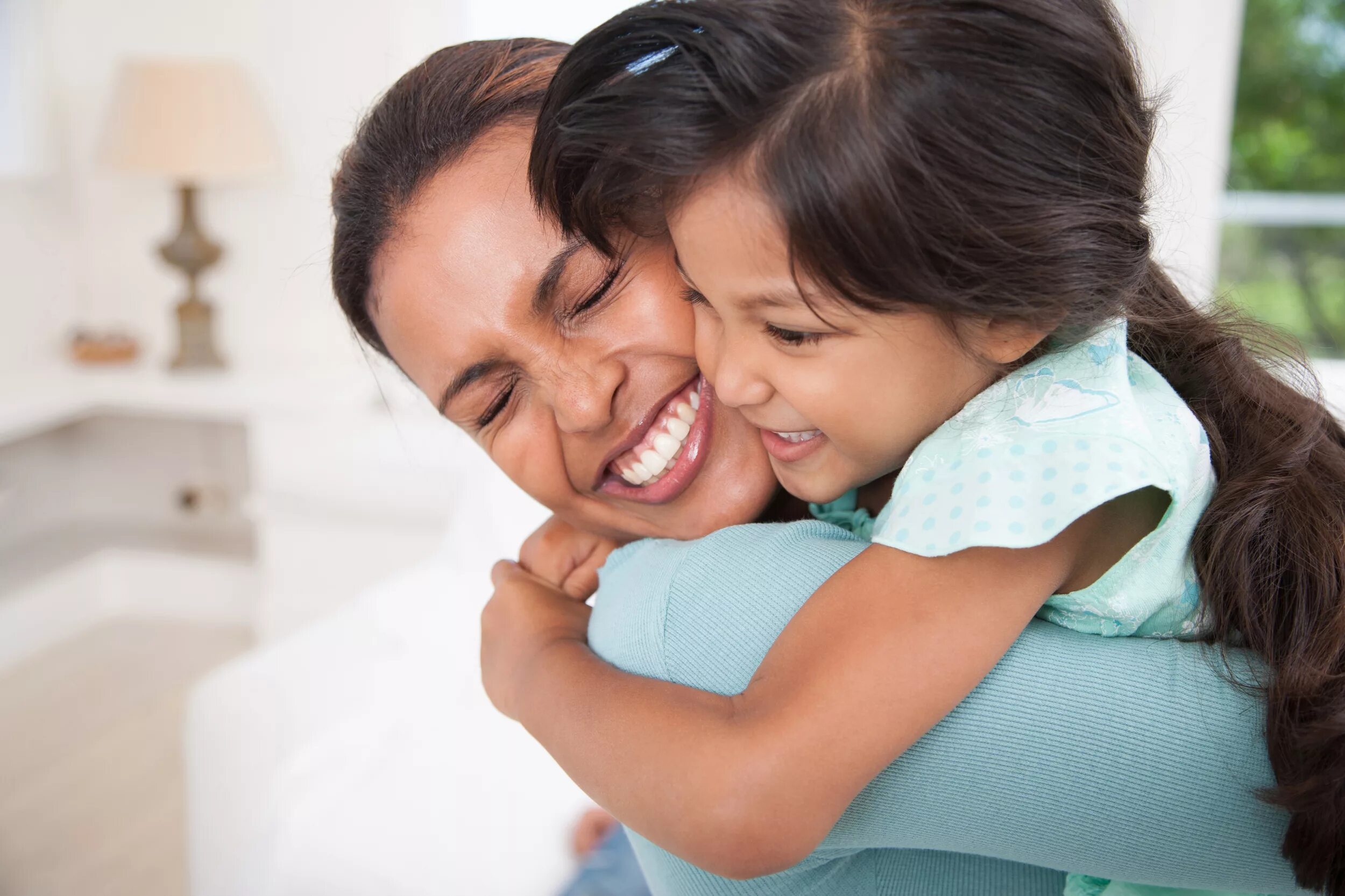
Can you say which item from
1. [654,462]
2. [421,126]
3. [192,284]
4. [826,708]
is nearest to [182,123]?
[192,284]

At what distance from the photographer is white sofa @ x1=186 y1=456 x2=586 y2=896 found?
1.54 m

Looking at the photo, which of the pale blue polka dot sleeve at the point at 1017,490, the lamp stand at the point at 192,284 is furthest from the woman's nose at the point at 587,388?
the lamp stand at the point at 192,284

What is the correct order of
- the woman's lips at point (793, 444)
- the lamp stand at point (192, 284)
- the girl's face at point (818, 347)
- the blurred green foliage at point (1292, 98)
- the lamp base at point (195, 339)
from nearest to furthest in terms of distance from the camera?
the girl's face at point (818, 347) → the woman's lips at point (793, 444) → the lamp stand at point (192, 284) → the lamp base at point (195, 339) → the blurred green foliage at point (1292, 98)

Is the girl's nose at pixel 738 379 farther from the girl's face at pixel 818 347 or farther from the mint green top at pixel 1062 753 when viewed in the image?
the mint green top at pixel 1062 753

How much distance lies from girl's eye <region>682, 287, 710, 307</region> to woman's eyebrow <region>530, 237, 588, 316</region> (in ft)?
0.31

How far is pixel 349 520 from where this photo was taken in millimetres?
3111

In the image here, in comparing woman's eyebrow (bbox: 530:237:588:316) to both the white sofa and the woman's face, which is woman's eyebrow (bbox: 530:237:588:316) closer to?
the woman's face

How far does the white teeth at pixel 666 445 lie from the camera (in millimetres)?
1025

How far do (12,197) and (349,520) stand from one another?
180 centimetres

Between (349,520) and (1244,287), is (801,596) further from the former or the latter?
(1244,287)

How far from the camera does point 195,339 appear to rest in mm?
3709

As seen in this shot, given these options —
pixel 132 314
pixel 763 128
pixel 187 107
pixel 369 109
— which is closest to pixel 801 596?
pixel 763 128

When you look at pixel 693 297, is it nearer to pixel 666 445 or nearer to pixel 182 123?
pixel 666 445

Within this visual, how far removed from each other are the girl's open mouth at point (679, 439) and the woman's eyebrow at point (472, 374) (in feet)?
0.48
